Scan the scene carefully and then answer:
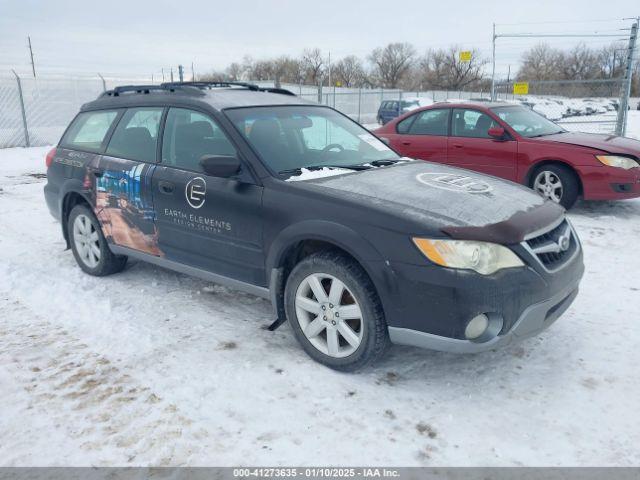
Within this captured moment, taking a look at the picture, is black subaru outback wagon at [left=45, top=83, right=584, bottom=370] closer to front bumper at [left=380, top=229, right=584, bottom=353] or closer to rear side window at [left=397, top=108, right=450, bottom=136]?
front bumper at [left=380, top=229, right=584, bottom=353]

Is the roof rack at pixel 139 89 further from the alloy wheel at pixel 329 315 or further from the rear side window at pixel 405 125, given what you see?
the rear side window at pixel 405 125

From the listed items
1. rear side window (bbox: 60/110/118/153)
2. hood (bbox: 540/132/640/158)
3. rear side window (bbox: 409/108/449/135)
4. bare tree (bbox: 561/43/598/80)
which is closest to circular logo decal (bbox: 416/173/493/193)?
rear side window (bbox: 60/110/118/153)

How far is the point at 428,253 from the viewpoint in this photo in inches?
111

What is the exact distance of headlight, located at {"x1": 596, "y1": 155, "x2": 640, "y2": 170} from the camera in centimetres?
662

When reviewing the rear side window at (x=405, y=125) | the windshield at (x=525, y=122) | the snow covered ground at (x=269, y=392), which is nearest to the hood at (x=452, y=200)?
the snow covered ground at (x=269, y=392)

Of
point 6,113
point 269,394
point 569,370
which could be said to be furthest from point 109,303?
point 6,113

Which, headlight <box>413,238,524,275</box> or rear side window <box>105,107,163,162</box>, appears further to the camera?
rear side window <box>105,107,163,162</box>

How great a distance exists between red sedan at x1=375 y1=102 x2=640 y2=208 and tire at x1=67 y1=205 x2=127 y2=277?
424 cm

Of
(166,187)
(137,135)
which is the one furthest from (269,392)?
(137,135)

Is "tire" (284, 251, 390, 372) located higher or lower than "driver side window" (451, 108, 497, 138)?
lower

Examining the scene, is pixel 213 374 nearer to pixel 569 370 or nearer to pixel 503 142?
pixel 569 370

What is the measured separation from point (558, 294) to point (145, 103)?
341cm

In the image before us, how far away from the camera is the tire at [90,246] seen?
4.84 m

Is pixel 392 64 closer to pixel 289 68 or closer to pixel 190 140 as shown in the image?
pixel 289 68
